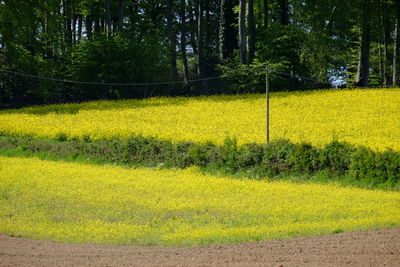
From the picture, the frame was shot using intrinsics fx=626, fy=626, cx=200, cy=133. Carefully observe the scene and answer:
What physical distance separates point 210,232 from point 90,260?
3680 millimetres

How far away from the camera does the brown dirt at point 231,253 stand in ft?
39.0

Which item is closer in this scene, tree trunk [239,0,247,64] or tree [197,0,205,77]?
tree trunk [239,0,247,64]

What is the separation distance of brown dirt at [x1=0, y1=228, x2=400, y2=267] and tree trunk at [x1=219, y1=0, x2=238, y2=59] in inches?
1459

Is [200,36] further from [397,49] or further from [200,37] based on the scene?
[397,49]

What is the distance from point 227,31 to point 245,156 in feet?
86.5

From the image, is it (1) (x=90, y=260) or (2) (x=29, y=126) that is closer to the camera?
(1) (x=90, y=260)

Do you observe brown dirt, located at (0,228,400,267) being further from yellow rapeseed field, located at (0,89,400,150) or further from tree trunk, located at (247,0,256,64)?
tree trunk, located at (247,0,256,64)

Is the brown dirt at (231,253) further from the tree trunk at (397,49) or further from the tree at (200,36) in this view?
the tree at (200,36)

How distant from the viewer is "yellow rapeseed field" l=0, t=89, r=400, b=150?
1184 inches

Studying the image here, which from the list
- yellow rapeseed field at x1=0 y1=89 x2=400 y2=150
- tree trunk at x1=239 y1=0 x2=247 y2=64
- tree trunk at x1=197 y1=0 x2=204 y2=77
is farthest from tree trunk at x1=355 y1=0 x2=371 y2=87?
tree trunk at x1=197 y1=0 x2=204 y2=77

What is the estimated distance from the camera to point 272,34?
50.1 m

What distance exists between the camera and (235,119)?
35.8 meters

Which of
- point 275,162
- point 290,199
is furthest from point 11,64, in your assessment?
point 290,199

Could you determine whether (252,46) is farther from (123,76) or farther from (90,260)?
(90,260)
